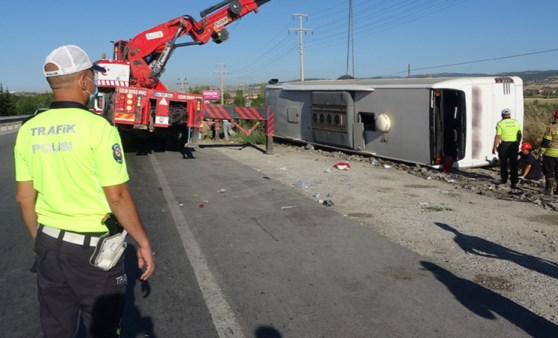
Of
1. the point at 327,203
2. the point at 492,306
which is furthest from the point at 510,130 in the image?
the point at 492,306

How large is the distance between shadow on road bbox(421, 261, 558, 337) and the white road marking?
204 centimetres

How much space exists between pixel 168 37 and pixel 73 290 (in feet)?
46.6

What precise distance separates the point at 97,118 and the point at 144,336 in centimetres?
212

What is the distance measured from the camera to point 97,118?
100 inches

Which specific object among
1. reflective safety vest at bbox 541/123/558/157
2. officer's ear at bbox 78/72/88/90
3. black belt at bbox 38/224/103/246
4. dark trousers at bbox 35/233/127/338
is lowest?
dark trousers at bbox 35/233/127/338

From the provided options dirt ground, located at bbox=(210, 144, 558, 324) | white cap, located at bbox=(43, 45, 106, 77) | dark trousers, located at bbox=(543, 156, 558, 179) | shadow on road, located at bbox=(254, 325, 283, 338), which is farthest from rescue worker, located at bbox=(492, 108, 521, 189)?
white cap, located at bbox=(43, 45, 106, 77)

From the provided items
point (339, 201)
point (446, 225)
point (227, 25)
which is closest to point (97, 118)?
point (446, 225)

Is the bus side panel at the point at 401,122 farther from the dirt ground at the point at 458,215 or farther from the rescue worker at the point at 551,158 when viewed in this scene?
the rescue worker at the point at 551,158

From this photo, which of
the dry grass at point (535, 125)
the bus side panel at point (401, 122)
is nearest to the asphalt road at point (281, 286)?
the bus side panel at point (401, 122)

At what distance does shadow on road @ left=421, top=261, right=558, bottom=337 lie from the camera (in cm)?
407

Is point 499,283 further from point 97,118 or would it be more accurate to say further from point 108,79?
point 108,79

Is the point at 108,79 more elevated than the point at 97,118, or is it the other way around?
the point at 108,79

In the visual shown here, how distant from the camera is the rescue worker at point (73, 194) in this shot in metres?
2.50

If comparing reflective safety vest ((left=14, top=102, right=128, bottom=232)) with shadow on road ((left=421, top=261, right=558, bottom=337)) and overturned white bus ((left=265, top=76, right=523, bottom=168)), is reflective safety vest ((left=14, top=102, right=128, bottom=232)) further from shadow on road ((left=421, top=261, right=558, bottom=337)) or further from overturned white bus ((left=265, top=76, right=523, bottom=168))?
overturned white bus ((left=265, top=76, right=523, bottom=168))
